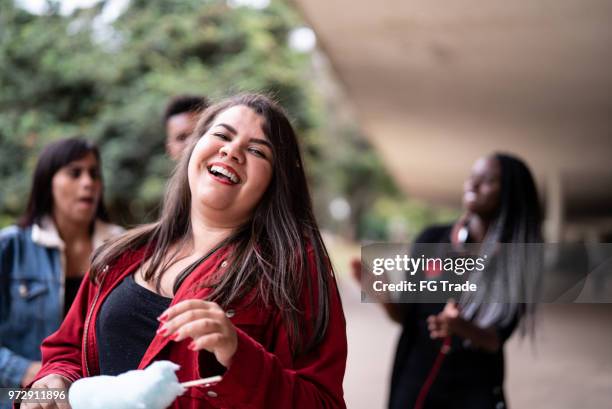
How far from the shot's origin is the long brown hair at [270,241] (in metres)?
1.69

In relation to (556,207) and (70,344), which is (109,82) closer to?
(556,207)

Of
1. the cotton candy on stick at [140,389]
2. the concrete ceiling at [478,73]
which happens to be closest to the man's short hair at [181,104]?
the cotton candy on stick at [140,389]

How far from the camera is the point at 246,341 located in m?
1.48

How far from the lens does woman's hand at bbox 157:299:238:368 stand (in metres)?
1.39

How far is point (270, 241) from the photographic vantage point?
181cm

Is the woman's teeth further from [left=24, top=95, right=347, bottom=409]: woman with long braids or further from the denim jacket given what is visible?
the denim jacket

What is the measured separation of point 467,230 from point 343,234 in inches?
1350

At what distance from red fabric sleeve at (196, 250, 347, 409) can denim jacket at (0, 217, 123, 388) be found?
4.97 ft

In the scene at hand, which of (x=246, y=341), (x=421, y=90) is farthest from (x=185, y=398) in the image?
(x=421, y=90)

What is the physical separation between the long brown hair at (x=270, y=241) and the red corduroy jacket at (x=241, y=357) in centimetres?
3

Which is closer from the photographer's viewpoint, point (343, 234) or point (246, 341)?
point (246, 341)

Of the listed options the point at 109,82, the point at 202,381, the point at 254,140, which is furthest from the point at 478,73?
the point at 202,381

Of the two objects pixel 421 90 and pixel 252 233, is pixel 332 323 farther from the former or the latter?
pixel 421 90

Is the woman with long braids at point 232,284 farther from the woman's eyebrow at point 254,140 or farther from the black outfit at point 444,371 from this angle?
the black outfit at point 444,371
